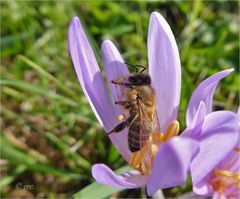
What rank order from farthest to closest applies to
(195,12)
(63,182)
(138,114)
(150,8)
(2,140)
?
(150,8), (195,12), (63,182), (2,140), (138,114)

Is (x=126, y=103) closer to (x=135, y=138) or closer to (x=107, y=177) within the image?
(x=135, y=138)

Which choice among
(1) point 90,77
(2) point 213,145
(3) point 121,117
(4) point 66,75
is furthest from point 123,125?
(4) point 66,75

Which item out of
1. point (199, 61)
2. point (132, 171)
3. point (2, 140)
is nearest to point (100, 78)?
point (132, 171)

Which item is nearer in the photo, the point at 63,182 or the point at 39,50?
the point at 63,182

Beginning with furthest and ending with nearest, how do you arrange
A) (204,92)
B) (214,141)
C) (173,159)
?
(204,92) → (214,141) → (173,159)

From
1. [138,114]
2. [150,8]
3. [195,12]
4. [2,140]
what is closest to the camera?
[138,114]

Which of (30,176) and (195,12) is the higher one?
→ (195,12)

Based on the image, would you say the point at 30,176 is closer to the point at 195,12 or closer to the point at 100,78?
the point at 100,78

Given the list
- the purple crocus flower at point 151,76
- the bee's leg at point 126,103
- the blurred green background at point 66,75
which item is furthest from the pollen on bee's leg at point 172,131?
the blurred green background at point 66,75
